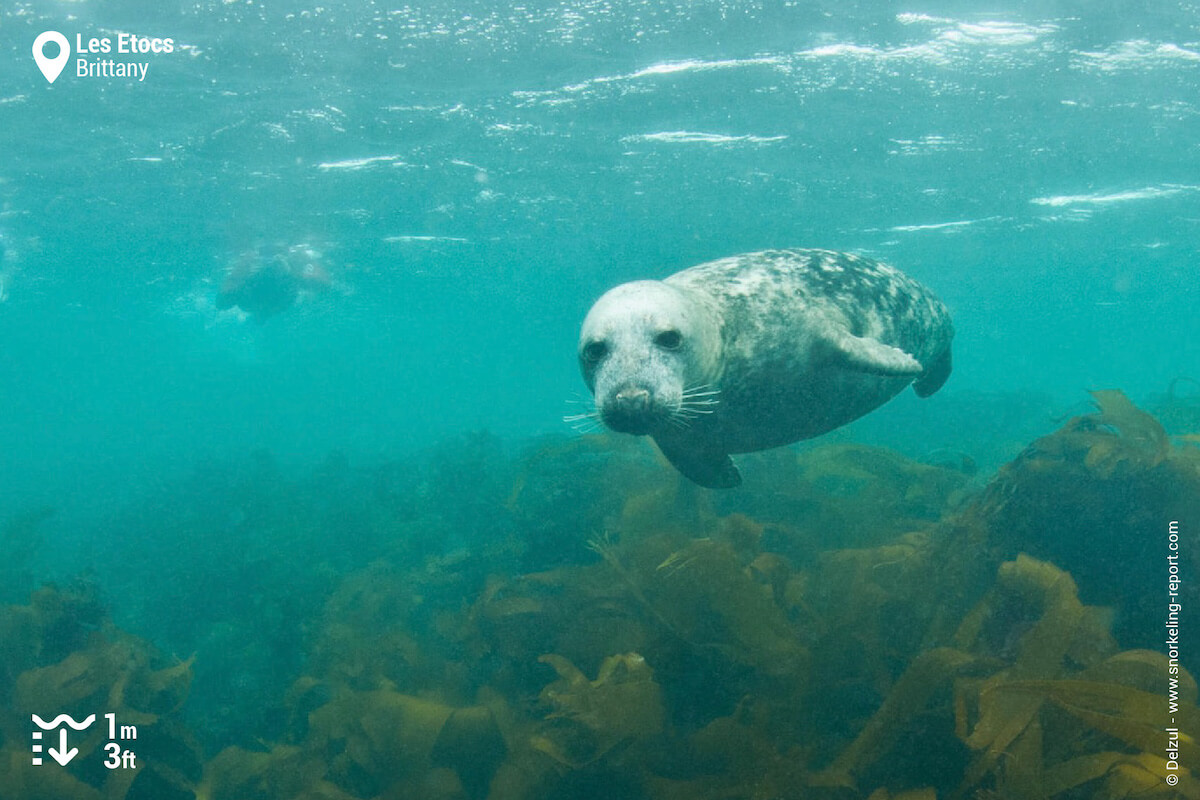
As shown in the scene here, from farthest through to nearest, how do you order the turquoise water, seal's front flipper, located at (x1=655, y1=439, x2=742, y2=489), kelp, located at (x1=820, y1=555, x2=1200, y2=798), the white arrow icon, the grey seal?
1. the turquoise water
2. seal's front flipper, located at (x1=655, y1=439, x2=742, y2=489)
3. the white arrow icon
4. the grey seal
5. kelp, located at (x1=820, y1=555, x2=1200, y2=798)

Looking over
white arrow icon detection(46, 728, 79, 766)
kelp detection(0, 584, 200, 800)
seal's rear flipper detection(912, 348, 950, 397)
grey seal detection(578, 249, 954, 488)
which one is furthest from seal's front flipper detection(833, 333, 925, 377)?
white arrow icon detection(46, 728, 79, 766)

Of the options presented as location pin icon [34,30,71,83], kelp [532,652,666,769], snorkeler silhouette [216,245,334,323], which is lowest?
snorkeler silhouette [216,245,334,323]

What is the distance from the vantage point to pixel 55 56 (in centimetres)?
1076

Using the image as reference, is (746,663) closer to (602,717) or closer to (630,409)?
(602,717)

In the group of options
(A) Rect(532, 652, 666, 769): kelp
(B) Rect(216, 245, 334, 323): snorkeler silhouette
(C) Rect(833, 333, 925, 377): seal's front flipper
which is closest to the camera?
(A) Rect(532, 652, 666, 769): kelp

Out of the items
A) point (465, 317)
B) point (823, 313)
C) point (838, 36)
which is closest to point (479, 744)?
point (823, 313)

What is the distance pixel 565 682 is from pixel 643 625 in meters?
0.65

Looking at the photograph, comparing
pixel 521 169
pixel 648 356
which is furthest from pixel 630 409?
pixel 521 169

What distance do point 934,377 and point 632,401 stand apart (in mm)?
4177

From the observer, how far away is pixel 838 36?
34.4 feet

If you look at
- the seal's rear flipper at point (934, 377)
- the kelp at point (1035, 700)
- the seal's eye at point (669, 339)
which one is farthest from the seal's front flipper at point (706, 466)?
the seal's rear flipper at point (934, 377)

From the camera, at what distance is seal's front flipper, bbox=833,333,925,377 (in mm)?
3648

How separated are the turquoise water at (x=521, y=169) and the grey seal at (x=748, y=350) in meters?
0.74

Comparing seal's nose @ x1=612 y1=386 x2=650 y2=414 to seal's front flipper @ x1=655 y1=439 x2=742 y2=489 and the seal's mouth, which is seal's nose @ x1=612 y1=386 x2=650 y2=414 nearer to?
the seal's mouth
